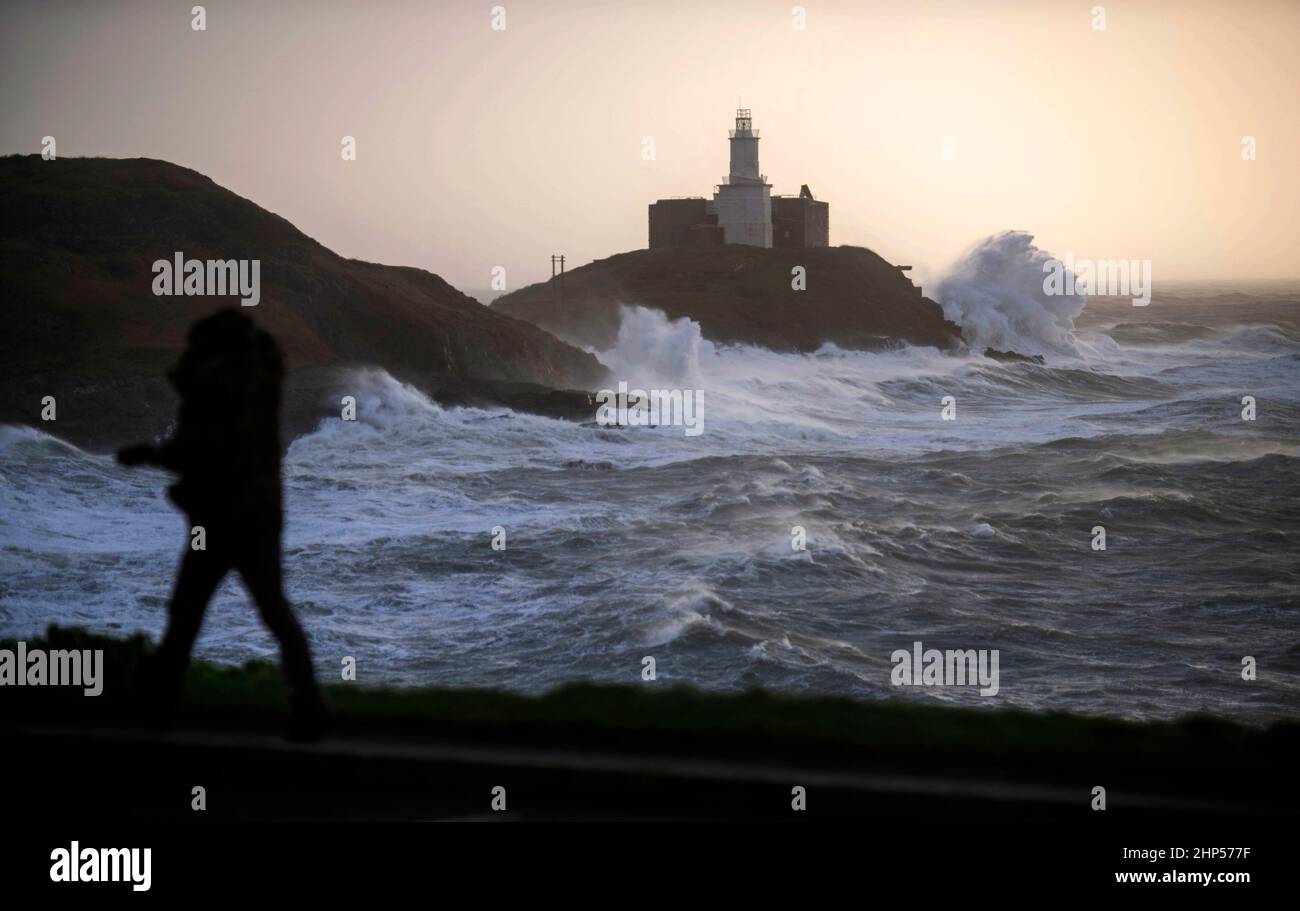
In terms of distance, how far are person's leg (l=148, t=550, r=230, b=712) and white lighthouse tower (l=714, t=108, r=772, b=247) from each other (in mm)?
78737

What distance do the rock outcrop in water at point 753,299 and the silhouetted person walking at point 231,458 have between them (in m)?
A: 64.0

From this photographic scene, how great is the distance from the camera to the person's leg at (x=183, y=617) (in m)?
4.93

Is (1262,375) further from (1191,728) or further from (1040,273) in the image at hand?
(1191,728)

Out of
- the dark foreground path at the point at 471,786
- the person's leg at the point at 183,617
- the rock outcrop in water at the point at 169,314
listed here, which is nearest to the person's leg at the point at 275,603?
the person's leg at the point at 183,617

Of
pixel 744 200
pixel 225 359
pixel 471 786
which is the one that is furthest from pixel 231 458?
pixel 744 200

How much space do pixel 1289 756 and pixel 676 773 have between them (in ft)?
7.70

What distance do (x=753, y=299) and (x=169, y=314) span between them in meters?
39.5

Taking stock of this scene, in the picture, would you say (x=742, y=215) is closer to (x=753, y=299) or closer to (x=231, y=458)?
(x=753, y=299)

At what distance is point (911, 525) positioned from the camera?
80.5 feet

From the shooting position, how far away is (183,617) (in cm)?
503

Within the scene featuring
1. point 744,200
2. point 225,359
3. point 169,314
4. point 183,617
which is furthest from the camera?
point 744,200

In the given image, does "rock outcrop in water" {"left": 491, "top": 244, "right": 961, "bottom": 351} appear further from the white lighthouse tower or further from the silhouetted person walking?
the silhouetted person walking

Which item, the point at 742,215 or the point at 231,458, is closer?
the point at 231,458

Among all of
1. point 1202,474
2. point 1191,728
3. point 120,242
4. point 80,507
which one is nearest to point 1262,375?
point 1202,474
